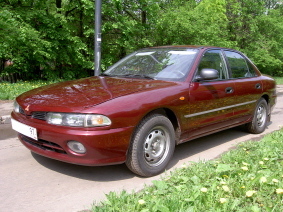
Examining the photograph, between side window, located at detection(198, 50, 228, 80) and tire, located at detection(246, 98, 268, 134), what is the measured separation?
1193mm

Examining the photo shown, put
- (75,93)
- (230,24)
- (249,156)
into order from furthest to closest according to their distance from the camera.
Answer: (230,24) < (249,156) < (75,93)

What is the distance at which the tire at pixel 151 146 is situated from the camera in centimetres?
305

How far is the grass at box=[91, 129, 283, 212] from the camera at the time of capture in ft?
7.72

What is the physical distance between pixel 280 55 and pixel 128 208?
22.8 meters

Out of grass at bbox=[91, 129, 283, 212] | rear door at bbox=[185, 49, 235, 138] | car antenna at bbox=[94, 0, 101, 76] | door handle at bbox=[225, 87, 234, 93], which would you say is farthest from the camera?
car antenna at bbox=[94, 0, 101, 76]

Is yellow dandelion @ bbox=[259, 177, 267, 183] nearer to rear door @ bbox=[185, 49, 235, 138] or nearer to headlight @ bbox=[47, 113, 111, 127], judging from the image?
rear door @ bbox=[185, 49, 235, 138]

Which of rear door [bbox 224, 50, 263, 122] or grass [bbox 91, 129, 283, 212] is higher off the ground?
rear door [bbox 224, 50, 263, 122]

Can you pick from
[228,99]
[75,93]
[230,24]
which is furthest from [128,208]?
[230,24]

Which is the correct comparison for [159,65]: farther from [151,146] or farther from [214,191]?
[214,191]

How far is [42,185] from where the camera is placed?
3.00m

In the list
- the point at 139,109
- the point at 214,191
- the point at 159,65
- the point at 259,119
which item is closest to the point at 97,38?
the point at 159,65

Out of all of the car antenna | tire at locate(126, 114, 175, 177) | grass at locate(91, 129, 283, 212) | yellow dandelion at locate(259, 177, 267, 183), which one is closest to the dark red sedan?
tire at locate(126, 114, 175, 177)

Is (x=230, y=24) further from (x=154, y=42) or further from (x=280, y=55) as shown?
(x=154, y=42)

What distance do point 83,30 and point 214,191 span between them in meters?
11.5
